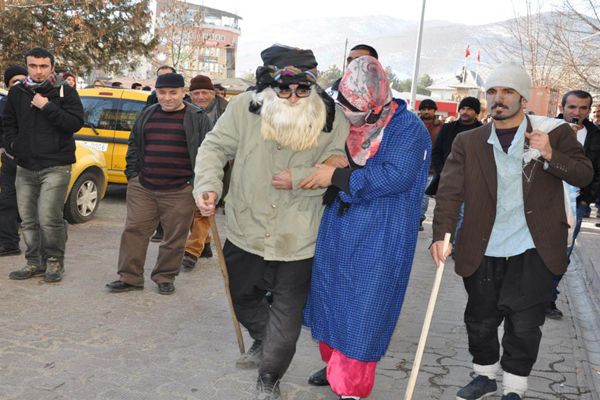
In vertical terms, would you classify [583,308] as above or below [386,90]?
below

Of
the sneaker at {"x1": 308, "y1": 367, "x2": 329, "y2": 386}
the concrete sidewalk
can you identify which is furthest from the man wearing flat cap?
the concrete sidewalk

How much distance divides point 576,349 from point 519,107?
231cm

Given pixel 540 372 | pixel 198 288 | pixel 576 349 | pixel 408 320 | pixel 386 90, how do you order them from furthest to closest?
1. pixel 198 288
2. pixel 408 320
3. pixel 576 349
4. pixel 540 372
5. pixel 386 90

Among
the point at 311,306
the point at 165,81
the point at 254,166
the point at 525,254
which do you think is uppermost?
the point at 165,81

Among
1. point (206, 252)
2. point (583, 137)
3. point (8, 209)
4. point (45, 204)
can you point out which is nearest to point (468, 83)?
point (206, 252)

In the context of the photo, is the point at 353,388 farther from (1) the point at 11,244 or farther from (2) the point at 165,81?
(1) the point at 11,244

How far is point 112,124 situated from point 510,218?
7.93 metres

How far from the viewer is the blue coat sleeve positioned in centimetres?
362

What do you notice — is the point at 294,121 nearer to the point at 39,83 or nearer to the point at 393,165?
the point at 393,165

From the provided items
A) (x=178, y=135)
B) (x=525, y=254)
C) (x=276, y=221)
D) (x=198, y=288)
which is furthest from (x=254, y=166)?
(x=198, y=288)

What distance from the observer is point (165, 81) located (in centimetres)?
613

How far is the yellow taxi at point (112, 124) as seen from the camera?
1081 cm

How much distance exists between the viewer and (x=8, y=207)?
24.3 ft

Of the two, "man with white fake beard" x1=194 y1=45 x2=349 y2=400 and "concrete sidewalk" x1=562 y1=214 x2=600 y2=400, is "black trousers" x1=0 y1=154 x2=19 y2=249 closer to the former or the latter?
"man with white fake beard" x1=194 y1=45 x2=349 y2=400
